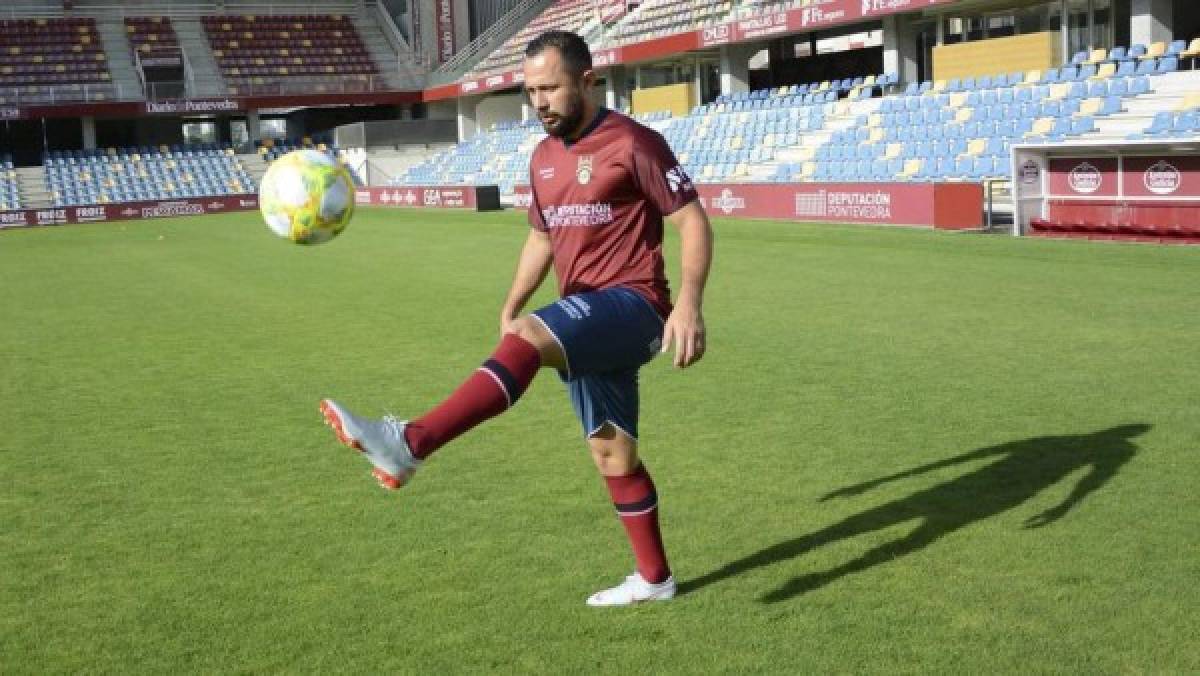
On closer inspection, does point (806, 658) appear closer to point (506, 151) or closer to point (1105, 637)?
point (1105, 637)

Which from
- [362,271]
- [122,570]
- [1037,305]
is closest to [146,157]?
[362,271]

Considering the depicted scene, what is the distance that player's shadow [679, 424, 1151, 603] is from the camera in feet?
15.4

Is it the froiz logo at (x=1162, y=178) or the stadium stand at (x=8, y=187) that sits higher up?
the stadium stand at (x=8, y=187)

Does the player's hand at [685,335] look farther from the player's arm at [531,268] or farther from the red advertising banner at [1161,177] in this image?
the red advertising banner at [1161,177]

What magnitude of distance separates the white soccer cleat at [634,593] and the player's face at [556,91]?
1.63m

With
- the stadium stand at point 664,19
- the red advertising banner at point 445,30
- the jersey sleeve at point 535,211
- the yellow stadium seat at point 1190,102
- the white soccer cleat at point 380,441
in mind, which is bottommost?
the white soccer cleat at point 380,441

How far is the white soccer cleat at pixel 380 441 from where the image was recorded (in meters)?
3.57

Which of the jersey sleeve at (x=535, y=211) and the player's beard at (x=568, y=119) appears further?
the jersey sleeve at (x=535, y=211)

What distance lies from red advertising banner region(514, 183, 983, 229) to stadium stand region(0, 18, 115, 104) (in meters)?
33.1

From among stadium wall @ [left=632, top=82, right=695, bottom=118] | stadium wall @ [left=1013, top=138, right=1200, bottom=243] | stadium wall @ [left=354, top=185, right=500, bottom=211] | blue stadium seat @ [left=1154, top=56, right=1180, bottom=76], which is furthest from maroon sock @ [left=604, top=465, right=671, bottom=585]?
stadium wall @ [left=632, top=82, right=695, bottom=118]

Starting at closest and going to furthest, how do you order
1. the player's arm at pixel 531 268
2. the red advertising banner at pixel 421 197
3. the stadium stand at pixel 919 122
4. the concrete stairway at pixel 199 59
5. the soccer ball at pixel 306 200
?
the player's arm at pixel 531 268, the soccer ball at pixel 306 200, the stadium stand at pixel 919 122, the red advertising banner at pixel 421 197, the concrete stairway at pixel 199 59

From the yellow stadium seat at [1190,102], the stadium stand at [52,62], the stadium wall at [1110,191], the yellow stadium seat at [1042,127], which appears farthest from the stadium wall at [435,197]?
the yellow stadium seat at [1190,102]

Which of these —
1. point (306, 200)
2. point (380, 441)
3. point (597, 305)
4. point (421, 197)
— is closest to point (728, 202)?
point (421, 197)

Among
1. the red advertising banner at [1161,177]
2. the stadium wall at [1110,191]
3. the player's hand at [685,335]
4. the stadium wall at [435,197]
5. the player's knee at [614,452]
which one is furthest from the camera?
the stadium wall at [435,197]
